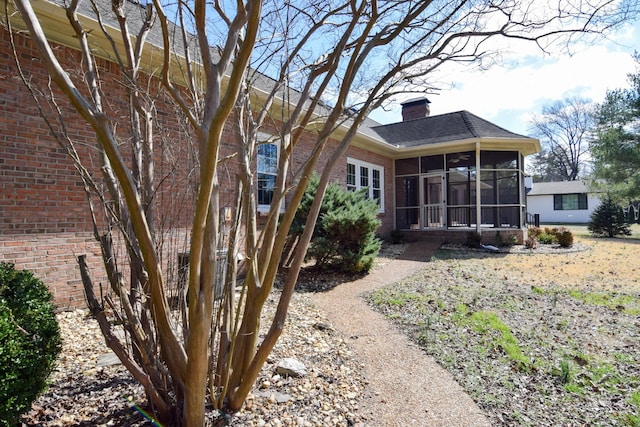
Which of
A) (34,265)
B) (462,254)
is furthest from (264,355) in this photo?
(462,254)

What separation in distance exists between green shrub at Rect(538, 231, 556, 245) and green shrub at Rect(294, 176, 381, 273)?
29.1ft

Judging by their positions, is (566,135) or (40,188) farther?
(566,135)

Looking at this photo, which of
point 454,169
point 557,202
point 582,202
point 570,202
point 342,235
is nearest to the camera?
point 342,235

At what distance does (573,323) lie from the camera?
4742 millimetres

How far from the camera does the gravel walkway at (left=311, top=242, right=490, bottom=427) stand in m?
2.66

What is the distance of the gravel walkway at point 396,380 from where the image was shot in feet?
8.72

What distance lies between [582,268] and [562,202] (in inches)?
1147

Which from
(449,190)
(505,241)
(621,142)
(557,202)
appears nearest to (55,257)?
(505,241)

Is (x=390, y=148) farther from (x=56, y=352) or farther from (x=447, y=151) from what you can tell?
(x=56, y=352)

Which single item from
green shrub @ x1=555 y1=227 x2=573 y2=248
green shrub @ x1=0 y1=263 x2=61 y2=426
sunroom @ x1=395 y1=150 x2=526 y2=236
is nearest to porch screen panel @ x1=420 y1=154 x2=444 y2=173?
sunroom @ x1=395 y1=150 x2=526 y2=236

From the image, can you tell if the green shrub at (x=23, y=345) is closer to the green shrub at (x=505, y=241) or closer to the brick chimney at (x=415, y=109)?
the green shrub at (x=505, y=241)

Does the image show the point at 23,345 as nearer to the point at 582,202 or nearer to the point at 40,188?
the point at 40,188

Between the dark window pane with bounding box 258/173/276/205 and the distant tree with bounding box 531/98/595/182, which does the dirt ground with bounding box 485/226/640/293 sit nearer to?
the dark window pane with bounding box 258/173/276/205

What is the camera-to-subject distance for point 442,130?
1423 centimetres
